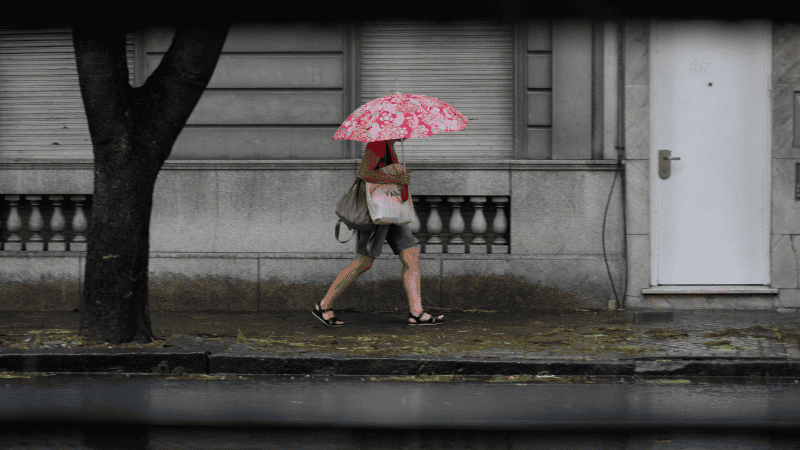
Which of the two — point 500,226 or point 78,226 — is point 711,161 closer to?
point 500,226

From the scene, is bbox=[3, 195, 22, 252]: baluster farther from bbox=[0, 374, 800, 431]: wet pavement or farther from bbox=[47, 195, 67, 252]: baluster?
bbox=[0, 374, 800, 431]: wet pavement

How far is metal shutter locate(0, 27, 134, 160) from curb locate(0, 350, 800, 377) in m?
3.79

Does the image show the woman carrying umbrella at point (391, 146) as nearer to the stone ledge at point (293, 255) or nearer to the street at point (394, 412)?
the stone ledge at point (293, 255)

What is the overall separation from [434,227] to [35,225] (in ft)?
14.1

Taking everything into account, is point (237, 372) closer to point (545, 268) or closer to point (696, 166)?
point (545, 268)

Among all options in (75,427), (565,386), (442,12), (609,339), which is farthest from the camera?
(609,339)

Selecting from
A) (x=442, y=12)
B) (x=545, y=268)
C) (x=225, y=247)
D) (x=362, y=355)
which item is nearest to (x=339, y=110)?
(x=225, y=247)

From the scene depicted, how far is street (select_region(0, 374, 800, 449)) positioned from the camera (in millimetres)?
3967

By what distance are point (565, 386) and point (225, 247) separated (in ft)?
14.8

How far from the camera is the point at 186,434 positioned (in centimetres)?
409

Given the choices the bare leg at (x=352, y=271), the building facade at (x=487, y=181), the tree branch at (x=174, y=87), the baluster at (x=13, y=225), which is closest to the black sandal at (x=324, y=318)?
the bare leg at (x=352, y=271)

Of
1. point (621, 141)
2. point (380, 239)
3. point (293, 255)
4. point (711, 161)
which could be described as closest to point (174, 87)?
point (380, 239)

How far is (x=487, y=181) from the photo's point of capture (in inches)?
340


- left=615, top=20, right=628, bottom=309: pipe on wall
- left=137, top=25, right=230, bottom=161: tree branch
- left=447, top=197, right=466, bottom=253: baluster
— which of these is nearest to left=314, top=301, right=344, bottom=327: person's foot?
left=447, top=197, right=466, bottom=253: baluster
